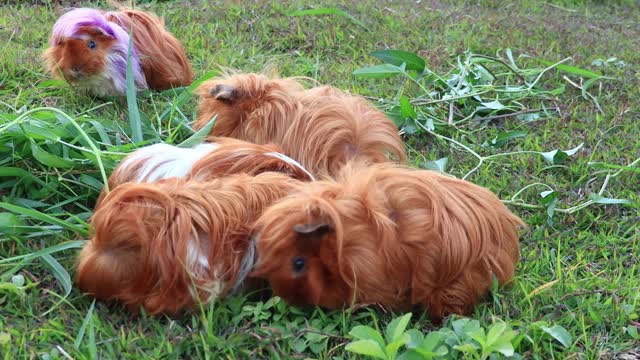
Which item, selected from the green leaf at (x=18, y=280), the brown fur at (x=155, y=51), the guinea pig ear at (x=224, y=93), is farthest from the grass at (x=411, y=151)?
the guinea pig ear at (x=224, y=93)

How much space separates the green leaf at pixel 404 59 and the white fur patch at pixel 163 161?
4.86 ft

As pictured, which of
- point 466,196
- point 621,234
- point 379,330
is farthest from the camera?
point 621,234

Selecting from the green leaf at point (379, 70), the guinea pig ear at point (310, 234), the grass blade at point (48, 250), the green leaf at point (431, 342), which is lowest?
the green leaf at point (379, 70)

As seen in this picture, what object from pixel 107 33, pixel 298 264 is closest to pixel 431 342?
pixel 298 264

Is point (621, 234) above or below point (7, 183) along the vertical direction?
below

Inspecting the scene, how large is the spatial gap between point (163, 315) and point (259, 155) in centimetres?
62

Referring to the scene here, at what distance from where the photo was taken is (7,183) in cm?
231

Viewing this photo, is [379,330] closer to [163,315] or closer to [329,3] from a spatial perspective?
[163,315]

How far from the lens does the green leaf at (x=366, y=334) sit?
1.72 meters

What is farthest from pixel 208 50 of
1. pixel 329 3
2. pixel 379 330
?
pixel 379 330

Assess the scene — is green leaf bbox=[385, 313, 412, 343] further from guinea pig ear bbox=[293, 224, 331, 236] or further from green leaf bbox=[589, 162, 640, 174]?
green leaf bbox=[589, 162, 640, 174]

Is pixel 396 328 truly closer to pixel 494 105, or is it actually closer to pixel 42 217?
pixel 42 217

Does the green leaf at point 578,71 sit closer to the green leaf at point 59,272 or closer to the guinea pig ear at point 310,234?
the guinea pig ear at point 310,234

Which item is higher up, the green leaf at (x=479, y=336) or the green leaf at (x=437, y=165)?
the green leaf at (x=479, y=336)
